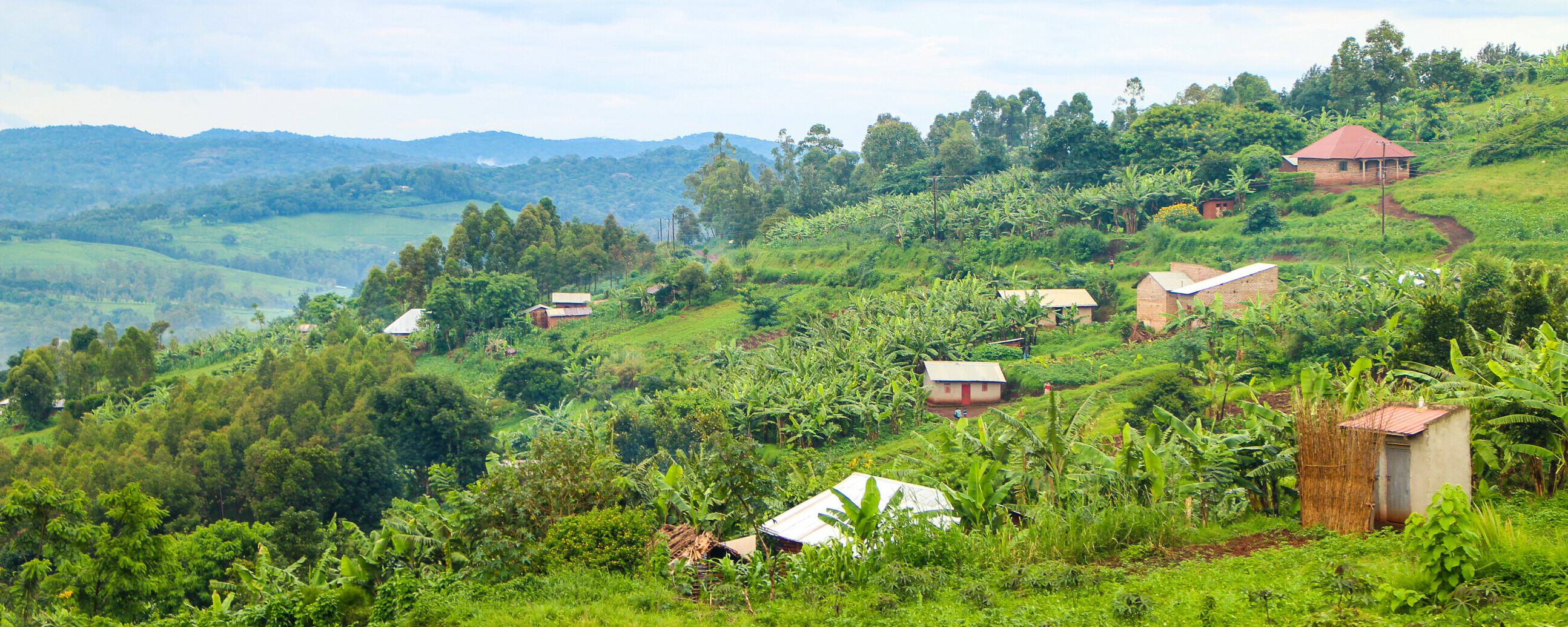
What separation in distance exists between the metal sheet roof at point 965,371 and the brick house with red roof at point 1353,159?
1943cm

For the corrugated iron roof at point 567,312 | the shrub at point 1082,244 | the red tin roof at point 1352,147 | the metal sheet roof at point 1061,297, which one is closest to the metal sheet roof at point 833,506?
the metal sheet roof at point 1061,297

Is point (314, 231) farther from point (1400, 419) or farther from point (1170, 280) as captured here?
point (1400, 419)

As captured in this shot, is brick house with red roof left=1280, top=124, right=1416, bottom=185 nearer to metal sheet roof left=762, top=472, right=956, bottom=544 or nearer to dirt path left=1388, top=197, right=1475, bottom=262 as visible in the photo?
dirt path left=1388, top=197, right=1475, bottom=262

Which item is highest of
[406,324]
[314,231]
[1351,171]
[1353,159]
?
[314,231]

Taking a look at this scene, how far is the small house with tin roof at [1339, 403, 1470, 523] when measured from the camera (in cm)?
760

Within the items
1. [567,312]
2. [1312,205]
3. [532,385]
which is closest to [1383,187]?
[1312,205]

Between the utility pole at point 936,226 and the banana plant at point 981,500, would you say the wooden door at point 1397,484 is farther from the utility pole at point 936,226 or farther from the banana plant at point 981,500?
the utility pole at point 936,226

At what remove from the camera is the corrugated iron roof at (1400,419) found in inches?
298

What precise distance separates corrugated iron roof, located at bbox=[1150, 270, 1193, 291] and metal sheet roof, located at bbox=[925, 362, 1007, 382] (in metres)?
5.77

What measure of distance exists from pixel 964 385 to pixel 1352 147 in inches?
849

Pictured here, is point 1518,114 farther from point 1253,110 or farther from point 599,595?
point 599,595

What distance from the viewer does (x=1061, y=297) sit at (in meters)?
29.5

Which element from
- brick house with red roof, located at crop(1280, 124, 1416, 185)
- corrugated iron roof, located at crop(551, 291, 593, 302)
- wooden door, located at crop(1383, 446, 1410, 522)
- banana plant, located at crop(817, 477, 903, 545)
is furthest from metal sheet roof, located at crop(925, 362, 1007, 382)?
corrugated iron roof, located at crop(551, 291, 593, 302)

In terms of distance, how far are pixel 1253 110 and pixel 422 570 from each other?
42.9 metres
